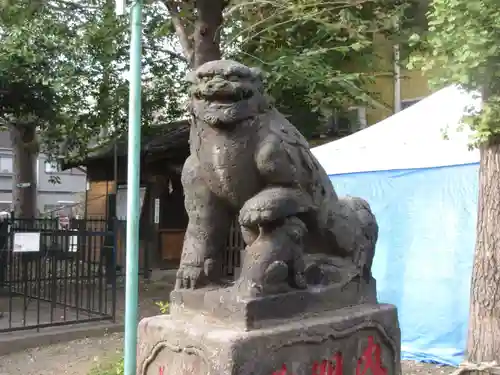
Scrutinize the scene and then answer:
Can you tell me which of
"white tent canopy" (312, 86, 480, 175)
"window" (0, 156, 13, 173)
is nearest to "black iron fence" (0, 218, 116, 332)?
"white tent canopy" (312, 86, 480, 175)

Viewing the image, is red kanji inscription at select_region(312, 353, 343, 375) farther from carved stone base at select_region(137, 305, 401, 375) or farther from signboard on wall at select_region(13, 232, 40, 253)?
signboard on wall at select_region(13, 232, 40, 253)

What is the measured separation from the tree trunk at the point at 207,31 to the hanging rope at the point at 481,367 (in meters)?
4.01

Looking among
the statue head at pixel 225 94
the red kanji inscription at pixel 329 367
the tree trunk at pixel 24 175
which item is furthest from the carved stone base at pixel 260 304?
the tree trunk at pixel 24 175

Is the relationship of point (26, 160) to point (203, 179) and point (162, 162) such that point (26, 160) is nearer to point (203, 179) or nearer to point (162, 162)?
point (162, 162)

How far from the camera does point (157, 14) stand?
10297mm

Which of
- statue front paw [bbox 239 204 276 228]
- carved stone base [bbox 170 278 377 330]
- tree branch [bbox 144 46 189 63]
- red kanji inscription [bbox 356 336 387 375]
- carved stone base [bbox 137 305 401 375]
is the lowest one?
red kanji inscription [bbox 356 336 387 375]

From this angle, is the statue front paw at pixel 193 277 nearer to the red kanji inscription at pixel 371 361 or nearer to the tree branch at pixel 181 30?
the red kanji inscription at pixel 371 361

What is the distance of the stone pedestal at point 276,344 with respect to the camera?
8.34ft

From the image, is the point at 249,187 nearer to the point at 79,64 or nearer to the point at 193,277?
the point at 193,277

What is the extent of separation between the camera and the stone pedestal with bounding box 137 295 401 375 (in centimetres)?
254

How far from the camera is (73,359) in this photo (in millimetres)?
6258

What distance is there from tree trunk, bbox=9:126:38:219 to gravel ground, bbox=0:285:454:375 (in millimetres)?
6506

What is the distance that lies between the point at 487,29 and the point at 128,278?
283 centimetres

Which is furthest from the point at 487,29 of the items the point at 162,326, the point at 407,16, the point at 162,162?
the point at 162,162
